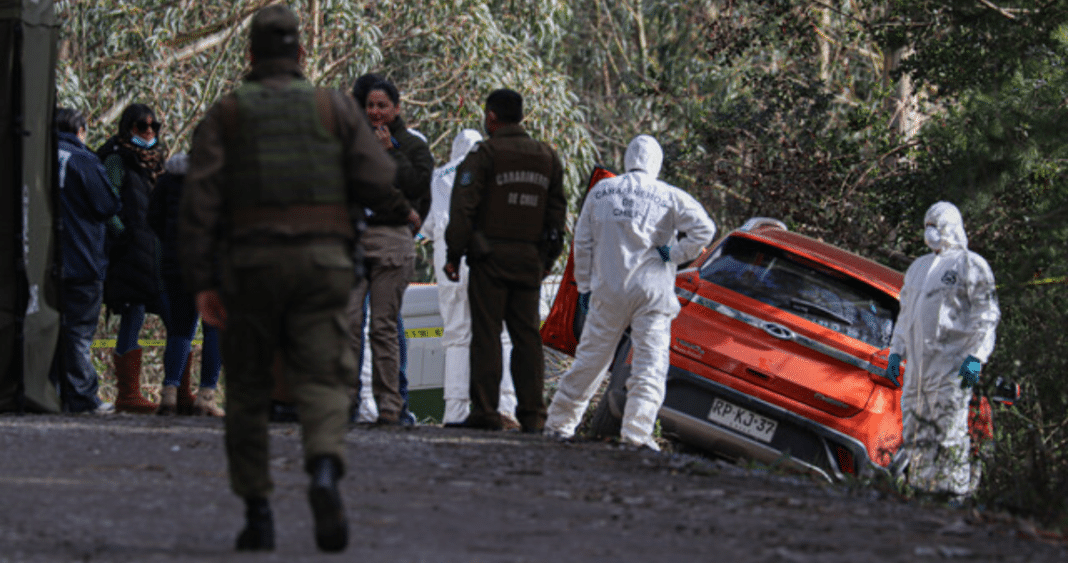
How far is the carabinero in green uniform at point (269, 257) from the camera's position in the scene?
524cm

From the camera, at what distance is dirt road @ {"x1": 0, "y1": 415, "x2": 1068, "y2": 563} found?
17.5ft

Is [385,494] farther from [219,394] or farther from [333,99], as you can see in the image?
[219,394]

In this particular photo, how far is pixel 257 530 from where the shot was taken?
5.13m

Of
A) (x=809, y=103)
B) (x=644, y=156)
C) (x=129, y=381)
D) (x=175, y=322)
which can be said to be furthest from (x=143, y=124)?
(x=809, y=103)

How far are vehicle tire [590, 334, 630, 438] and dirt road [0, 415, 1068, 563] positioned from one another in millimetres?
1278

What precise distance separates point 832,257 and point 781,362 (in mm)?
829

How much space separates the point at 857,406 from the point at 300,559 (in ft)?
17.4

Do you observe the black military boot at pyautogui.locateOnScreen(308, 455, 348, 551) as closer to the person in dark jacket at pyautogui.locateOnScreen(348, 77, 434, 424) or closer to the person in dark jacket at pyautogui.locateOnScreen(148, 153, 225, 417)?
the person in dark jacket at pyautogui.locateOnScreen(348, 77, 434, 424)

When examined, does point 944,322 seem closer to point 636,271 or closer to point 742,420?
point 742,420

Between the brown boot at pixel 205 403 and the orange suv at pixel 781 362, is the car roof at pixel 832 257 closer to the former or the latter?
the orange suv at pixel 781 362

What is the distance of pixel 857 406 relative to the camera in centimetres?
962

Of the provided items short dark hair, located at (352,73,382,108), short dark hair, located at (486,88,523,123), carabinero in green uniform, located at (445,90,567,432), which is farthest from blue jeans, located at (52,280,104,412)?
short dark hair, located at (486,88,523,123)

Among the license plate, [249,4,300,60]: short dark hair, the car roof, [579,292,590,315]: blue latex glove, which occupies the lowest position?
the license plate

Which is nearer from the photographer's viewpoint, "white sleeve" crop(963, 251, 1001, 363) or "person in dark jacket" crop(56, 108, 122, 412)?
"person in dark jacket" crop(56, 108, 122, 412)
